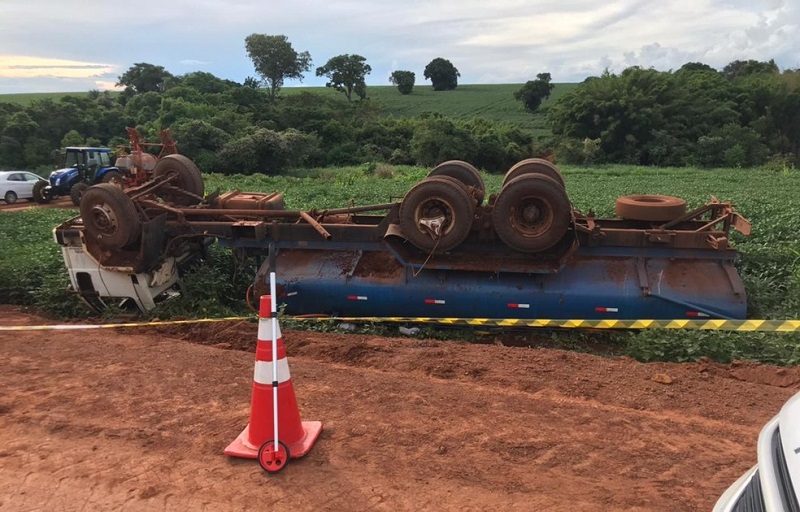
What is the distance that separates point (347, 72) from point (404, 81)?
1002 inches

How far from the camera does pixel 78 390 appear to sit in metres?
4.78

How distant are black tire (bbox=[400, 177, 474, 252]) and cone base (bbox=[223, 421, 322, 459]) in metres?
3.25

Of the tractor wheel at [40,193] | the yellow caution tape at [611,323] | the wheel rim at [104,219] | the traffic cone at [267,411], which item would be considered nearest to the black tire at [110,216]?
the wheel rim at [104,219]

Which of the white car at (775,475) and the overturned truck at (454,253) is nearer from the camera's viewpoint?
the white car at (775,475)

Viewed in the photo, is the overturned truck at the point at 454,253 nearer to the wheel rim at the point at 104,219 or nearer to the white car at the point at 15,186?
the wheel rim at the point at 104,219

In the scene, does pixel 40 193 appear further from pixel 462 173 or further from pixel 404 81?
pixel 404 81

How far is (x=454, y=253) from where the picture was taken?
277 inches

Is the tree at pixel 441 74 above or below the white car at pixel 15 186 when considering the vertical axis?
above

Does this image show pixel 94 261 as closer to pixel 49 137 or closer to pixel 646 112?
pixel 49 137

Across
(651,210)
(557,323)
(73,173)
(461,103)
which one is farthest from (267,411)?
(461,103)

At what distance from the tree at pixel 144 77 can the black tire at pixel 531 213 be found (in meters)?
72.2

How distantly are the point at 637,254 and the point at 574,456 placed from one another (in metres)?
3.83

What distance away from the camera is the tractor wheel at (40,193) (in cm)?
2275

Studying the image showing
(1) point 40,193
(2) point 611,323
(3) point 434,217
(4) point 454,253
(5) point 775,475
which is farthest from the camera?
(1) point 40,193
